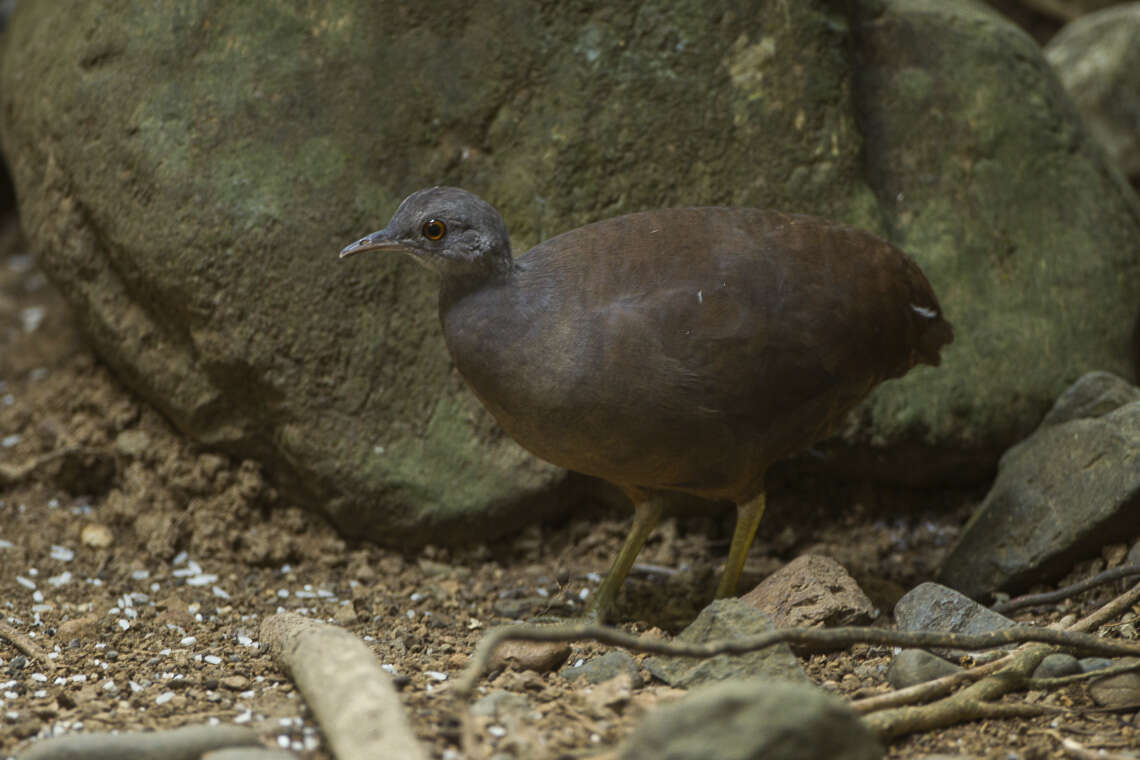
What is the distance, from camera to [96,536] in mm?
4398

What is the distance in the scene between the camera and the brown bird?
352 centimetres

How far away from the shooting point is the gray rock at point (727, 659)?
9.80ft

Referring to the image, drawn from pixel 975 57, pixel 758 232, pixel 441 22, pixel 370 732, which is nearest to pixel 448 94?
pixel 441 22

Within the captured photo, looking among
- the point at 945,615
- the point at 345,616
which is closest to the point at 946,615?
the point at 945,615

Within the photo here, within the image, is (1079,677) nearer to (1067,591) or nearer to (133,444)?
(1067,591)

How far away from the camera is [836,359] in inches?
149

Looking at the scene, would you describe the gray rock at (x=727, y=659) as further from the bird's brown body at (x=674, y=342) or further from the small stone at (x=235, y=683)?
the small stone at (x=235, y=683)

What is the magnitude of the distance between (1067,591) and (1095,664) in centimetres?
51

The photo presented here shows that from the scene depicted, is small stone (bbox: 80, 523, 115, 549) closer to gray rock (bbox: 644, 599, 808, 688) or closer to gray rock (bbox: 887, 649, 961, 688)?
gray rock (bbox: 644, 599, 808, 688)

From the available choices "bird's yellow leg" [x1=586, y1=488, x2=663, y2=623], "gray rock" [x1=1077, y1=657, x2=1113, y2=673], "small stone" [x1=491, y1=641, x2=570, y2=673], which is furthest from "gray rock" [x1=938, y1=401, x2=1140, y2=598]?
"small stone" [x1=491, y1=641, x2=570, y2=673]

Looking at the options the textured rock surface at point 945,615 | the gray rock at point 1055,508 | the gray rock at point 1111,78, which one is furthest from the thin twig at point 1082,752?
the gray rock at point 1111,78

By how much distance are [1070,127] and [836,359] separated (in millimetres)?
→ 2127

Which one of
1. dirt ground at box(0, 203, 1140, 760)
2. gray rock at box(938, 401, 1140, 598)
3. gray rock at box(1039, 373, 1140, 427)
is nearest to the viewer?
dirt ground at box(0, 203, 1140, 760)

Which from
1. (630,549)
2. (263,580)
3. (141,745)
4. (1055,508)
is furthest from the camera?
(263,580)
